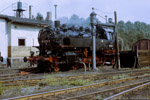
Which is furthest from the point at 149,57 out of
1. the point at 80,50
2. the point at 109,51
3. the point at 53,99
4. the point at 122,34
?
the point at 122,34

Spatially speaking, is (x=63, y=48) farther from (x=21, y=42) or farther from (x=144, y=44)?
(x=144, y=44)

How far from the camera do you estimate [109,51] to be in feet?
57.6

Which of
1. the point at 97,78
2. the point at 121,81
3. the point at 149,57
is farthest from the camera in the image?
the point at 149,57

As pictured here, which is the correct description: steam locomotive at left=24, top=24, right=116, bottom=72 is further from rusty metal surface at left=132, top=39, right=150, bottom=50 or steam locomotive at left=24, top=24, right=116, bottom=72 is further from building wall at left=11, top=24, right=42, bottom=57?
rusty metal surface at left=132, top=39, right=150, bottom=50

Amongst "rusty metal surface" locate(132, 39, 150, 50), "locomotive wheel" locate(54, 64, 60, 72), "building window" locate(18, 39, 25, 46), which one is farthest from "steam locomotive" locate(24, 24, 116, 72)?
"rusty metal surface" locate(132, 39, 150, 50)

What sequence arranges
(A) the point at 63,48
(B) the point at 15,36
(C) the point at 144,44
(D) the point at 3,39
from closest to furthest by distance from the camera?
(A) the point at 63,48
(D) the point at 3,39
(B) the point at 15,36
(C) the point at 144,44

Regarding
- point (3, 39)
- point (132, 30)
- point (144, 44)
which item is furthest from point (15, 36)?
point (132, 30)

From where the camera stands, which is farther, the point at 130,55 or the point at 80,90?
the point at 130,55

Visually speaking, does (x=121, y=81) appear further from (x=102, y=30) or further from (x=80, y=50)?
(x=102, y=30)

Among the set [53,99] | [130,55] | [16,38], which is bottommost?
→ [53,99]

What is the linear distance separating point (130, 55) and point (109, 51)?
1.71 meters

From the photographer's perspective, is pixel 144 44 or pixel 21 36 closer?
pixel 21 36

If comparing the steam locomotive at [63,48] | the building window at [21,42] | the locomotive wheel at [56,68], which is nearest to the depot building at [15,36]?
the building window at [21,42]

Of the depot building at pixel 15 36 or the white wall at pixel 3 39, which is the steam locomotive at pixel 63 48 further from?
the white wall at pixel 3 39
